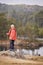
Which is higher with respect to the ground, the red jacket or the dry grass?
the red jacket

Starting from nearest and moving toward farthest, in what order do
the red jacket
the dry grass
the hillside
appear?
the dry grass
the red jacket
the hillside

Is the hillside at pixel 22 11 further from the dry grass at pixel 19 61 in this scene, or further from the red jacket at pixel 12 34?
the dry grass at pixel 19 61

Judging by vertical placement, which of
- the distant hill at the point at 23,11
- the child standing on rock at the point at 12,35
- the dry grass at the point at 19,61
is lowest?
the dry grass at the point at 19,61

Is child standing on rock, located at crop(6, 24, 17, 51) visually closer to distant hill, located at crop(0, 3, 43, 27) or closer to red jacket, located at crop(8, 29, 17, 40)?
red jacket, located at crop(8, 29, 17, 40)

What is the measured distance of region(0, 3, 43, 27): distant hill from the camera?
10.1 ft

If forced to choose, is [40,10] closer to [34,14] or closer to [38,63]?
[34,14]

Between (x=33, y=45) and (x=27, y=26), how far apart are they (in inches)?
11.3

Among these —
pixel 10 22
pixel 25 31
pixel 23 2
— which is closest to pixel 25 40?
pixel 25 31

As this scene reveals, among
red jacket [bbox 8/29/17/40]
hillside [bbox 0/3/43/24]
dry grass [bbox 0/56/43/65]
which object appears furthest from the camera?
hillside [bbox 0/3/43/24]

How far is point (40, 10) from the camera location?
309cm

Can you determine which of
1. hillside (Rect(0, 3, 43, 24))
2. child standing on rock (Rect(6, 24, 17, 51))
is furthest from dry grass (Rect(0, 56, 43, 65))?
hillside (Rect(0, 3, 43, 24))

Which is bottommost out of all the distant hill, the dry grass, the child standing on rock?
the dry grass

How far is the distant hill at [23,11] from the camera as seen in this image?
3.06 meters

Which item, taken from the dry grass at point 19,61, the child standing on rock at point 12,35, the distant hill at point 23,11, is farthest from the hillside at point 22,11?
the dry grass at point 19,61
